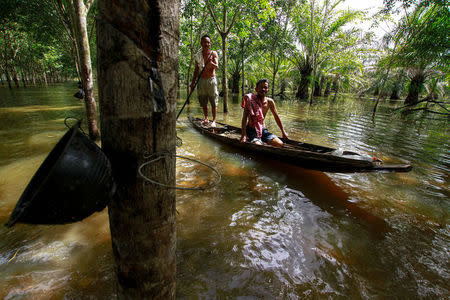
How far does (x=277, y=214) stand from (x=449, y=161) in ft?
17.4

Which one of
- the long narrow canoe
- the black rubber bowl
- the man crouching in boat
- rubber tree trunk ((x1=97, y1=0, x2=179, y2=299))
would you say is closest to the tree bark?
the long narrow canoe

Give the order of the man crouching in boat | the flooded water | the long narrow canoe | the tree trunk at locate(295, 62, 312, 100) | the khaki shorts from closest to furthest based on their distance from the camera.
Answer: the flooded water
the long narrow canoe
the man crouching in boat
the khaki shorts
the tree trunk at locate(295, 62, 312, 100)

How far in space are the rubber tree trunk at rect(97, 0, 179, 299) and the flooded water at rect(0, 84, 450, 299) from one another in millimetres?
831

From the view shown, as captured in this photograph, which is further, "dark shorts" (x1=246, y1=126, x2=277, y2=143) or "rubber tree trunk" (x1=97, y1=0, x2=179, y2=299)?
"dark shorts" (x1=246, y1=126, x2=277, y2=143)

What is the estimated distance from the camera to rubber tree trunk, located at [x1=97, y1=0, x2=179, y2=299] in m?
0.89

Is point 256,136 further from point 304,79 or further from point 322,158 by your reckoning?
point 304,79

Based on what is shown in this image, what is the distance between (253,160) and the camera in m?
4.70

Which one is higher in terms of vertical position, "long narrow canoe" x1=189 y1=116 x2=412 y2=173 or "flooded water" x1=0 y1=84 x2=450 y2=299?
"long narrow canoe" x1=189 y1=116 x2=412 y2=173

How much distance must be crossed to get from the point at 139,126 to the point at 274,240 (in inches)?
81.6

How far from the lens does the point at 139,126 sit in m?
0.97

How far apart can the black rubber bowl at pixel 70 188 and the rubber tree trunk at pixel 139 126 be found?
5.0 inches

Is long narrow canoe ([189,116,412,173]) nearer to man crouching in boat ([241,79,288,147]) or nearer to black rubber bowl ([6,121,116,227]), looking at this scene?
man crouching in boat ([241,79,288,147])

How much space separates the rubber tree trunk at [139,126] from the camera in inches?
35.0

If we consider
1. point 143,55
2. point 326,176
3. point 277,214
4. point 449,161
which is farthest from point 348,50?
point 143,55
